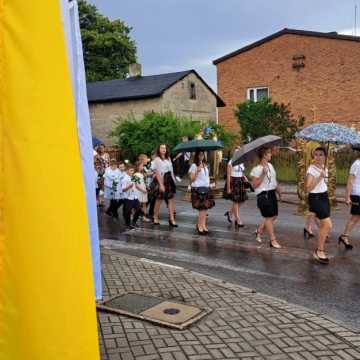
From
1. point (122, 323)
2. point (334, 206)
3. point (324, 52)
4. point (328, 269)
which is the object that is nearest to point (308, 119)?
point (324, 52)

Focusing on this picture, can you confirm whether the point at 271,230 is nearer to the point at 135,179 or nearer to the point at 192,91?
the point at 135,179

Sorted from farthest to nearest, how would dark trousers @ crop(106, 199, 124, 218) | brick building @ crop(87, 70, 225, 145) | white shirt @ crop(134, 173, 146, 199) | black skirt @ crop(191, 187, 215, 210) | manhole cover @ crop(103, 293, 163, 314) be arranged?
1. brick building @ crop(87, 70, 225, 145)
2. dark trousers @ crop(106, 199, 124, 218)
3. white shirt @ crop(134, 173, 146, 199)
4. black skirt @ crop(191, 187, 215, 210)
5. manhole cover @ crop(103, 293, 163, 314)

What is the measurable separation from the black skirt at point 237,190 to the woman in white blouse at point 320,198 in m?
3.21

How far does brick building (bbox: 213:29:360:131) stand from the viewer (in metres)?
28.8

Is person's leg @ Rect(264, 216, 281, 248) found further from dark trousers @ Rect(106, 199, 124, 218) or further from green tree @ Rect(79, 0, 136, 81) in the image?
green tree @ Rect(79, 0, 136, 81)

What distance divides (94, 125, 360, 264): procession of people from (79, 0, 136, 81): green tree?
3140 cm

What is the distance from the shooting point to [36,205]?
1.75 m

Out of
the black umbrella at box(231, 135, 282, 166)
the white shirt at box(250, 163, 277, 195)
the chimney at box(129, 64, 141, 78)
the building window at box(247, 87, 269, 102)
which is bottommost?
the white shirt at box(250, 163, 277, 195)

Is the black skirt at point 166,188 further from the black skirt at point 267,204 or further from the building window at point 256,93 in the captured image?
the building window at point 256,93

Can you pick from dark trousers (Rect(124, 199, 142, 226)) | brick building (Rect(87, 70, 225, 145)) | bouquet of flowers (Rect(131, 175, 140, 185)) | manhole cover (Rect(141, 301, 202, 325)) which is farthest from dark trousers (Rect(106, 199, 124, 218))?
brick building (Rect(87, 70, 225, 145))

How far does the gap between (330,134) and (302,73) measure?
74.3 ft

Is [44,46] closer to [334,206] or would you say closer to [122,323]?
[122,323]

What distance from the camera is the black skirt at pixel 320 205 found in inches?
290

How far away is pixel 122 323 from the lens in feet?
15.9
